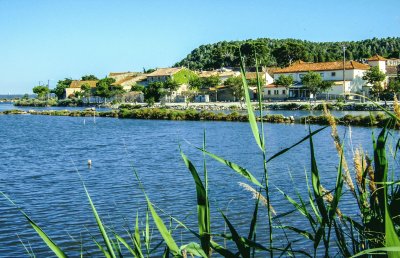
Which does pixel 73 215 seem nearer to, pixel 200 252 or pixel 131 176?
Answer: pixel 131 176

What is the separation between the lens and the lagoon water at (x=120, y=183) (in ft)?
38.2

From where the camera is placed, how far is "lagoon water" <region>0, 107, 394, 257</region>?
1166 cm

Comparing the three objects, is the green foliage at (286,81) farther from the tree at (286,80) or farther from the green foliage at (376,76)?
the green foliage at (376,76)

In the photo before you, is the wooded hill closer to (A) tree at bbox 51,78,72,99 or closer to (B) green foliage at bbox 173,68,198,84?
(B) green foliage at bbox 173,68,198,84

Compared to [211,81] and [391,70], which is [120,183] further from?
[391,70]

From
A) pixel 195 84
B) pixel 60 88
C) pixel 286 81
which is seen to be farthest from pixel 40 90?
pixel 286 81

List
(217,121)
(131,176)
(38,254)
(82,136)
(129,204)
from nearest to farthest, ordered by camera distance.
Result: (38,254) < (129,204) < (131,176) < (82,136) < (217,121)

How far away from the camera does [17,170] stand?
22.0m

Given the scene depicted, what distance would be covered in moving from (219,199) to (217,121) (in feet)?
128

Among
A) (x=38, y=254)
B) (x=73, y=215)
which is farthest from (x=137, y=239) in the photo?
Result: (x=73, y=215)

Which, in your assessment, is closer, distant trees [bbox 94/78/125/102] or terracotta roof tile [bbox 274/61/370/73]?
terracotta roof tile [bbox 274/61/370/73]

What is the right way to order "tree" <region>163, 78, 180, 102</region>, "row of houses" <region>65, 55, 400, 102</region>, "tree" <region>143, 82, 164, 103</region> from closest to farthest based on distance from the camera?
"row of houses" <region>65, 55, 400, 102</region>
"tree" <region>143, 82, 164, 103</region>
"tree" <region>163, 78, 180, 102</region>

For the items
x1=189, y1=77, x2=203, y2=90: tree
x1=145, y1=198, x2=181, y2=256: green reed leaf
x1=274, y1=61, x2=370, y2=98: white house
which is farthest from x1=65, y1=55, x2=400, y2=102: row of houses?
x1=145, y1=198, x2=181, y2=256: green reed leaf

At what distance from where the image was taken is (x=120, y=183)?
18203 mm
